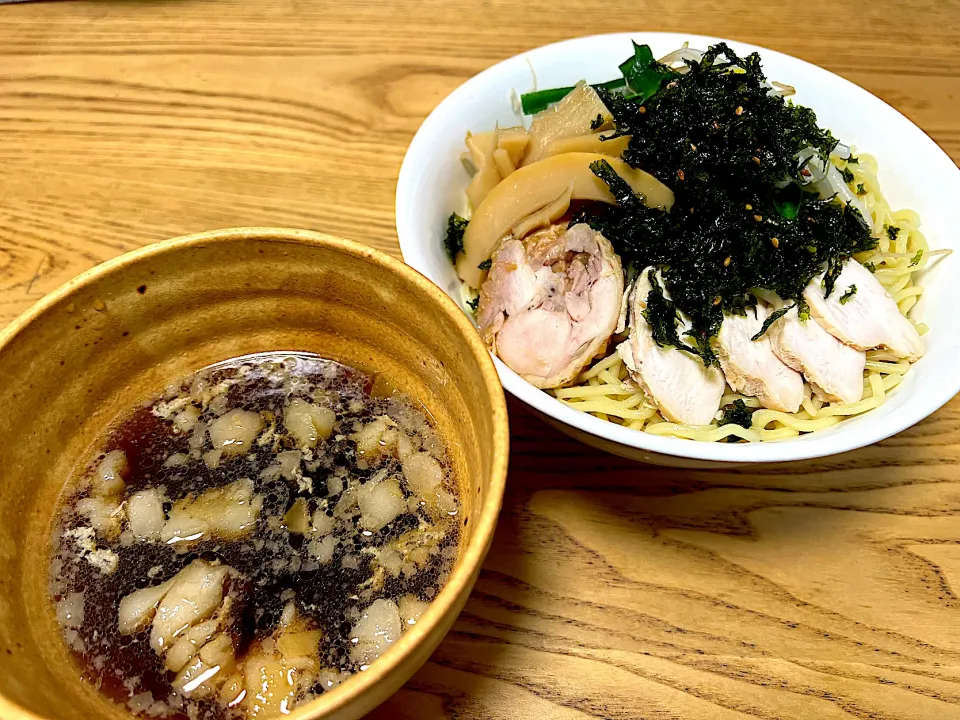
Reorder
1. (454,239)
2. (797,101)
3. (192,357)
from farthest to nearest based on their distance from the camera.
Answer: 1. (797,101)
2. (454,239)
3. (192,357)

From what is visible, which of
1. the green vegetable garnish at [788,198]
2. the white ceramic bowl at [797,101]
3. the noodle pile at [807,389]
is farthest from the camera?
the green vegetable garnish at [788,198]

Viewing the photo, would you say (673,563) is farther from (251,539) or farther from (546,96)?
(546,96)

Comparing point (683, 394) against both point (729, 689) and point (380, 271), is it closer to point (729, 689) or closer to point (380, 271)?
point (729, 689)

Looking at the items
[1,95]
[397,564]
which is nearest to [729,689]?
[397,564]

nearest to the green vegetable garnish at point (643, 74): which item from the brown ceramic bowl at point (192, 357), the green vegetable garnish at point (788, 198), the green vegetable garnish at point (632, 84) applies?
the green vegetable garnish at point (632, 84)

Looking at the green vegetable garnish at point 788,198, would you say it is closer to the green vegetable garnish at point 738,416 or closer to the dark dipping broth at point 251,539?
the green vegetable garnish at point 738,416

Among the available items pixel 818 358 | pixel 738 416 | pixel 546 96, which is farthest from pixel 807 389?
pixel 546 96
